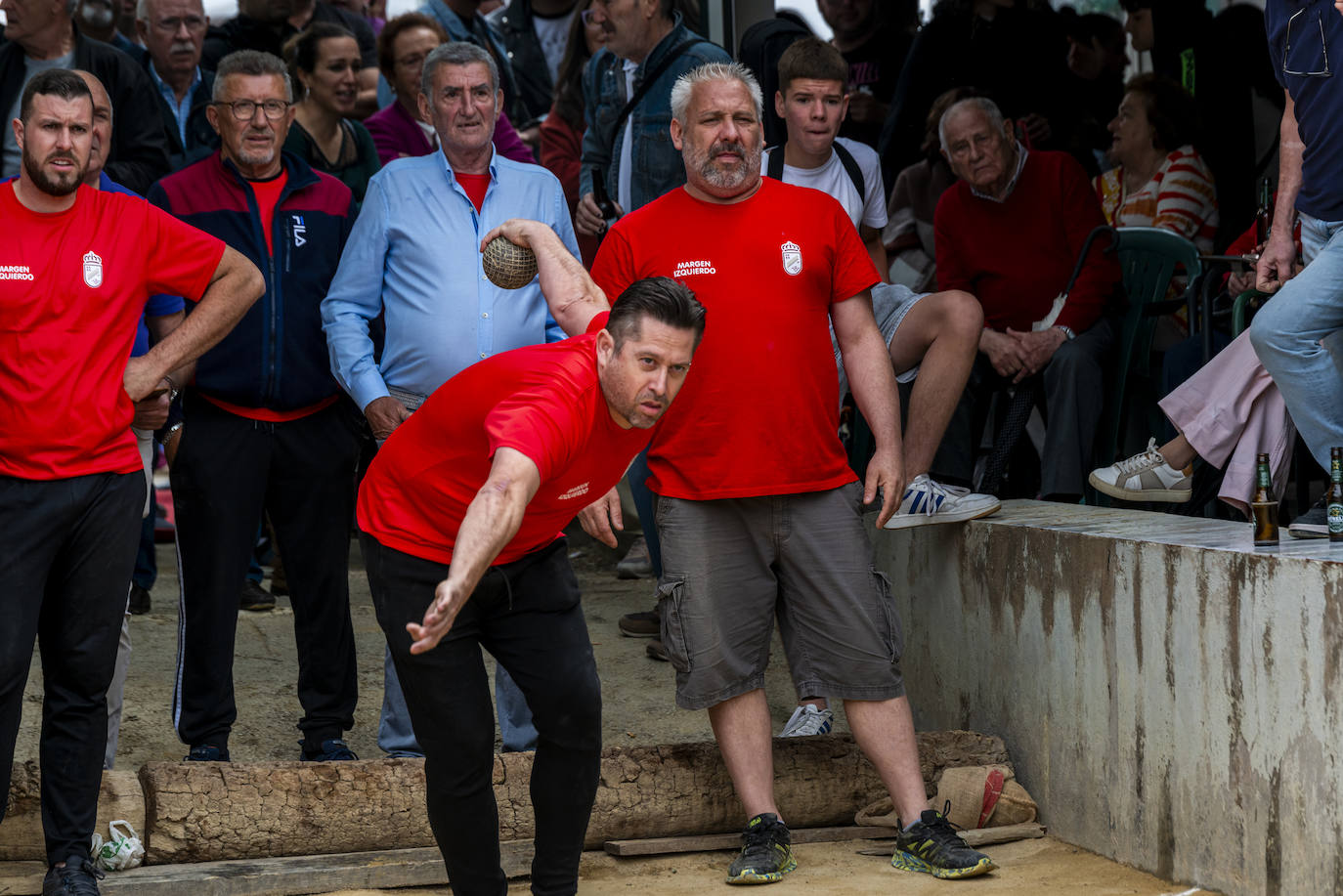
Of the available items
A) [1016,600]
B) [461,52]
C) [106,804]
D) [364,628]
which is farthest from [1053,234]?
[106,804]

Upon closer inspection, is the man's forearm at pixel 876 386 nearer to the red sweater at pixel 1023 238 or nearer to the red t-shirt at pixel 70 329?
the red sweater at pixel 1023 238

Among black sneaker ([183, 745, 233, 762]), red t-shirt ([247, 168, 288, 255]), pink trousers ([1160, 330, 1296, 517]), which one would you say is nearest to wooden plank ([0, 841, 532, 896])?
black sneaker ([183, 745, 233, 762])

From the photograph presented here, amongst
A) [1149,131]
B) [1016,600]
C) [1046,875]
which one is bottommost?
[1046,875]

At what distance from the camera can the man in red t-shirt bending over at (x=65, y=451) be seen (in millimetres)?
3986

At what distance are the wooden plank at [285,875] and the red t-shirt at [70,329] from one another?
112 cm

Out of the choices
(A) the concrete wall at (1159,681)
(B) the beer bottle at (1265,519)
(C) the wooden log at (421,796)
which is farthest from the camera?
(C) the wooden log at (421,796)

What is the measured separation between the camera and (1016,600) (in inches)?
199

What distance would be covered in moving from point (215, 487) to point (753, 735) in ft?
5.97

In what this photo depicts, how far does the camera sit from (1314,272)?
4.20 metres

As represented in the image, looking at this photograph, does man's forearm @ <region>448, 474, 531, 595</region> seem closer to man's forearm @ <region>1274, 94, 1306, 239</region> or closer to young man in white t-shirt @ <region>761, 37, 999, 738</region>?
young man in white t-shirt @ <region>761, 37, 999, 738</region>

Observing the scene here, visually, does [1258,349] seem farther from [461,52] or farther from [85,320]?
[85,320]

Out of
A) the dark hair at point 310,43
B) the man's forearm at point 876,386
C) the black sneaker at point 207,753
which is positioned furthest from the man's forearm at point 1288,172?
the dark hair at point 310,43

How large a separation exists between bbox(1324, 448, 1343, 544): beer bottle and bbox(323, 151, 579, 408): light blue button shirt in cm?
234

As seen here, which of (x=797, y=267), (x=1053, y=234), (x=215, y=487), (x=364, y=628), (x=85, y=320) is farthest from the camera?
(x=364, y=628)
